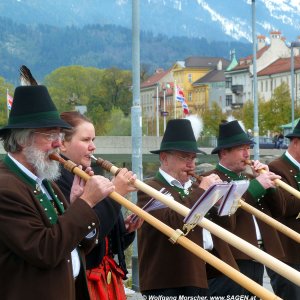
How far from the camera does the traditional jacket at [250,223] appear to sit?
25.2 ft

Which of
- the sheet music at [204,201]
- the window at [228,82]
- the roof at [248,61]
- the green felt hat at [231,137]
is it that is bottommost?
the sheet music at [204,201]

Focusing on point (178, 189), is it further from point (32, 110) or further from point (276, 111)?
point (276, 111)

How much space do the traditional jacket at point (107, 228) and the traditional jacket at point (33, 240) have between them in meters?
0.60

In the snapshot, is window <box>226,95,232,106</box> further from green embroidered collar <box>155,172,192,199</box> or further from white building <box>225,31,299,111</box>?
green embroidered collar <box>155,172,192,199</box>

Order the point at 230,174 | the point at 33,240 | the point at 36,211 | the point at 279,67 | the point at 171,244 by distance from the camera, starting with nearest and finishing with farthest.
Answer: the point at 33,240 < the point at 36,211 < the point at 171,244 < the point at 230,174 < the point at 279,67

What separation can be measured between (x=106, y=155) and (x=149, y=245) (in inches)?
1326

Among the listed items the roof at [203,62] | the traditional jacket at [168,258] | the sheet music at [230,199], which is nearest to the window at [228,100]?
the roof at [203,62]

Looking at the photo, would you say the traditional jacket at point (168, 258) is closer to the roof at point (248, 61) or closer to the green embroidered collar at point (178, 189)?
the green embroidered collar at point (178, 189)

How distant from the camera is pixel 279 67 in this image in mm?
115312

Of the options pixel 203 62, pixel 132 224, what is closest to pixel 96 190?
pixel 132 224

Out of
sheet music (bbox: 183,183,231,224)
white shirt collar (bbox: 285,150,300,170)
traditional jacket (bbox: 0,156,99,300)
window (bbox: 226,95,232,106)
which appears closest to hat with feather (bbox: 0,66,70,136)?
traditional jacket (bbox: 0,156,99,300)

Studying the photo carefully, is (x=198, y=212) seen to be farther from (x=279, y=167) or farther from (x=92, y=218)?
(x=279, y=167)

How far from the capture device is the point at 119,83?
119m

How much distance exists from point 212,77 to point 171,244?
143 m
